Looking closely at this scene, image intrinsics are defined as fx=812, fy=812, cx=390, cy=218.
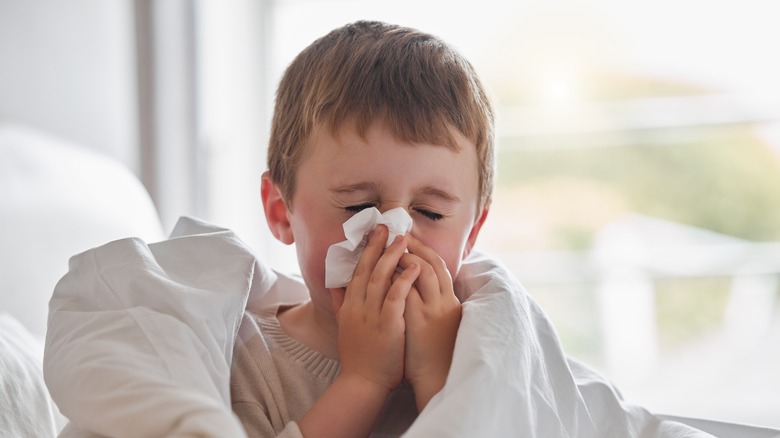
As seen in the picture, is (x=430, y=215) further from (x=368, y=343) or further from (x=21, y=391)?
(x=21, y=391)

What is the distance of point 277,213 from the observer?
1.05 metres

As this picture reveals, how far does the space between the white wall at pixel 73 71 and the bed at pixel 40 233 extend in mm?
65

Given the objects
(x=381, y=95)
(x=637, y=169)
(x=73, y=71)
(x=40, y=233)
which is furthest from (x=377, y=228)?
(x=637, y=169)

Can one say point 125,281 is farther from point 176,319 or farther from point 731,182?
point 731,182

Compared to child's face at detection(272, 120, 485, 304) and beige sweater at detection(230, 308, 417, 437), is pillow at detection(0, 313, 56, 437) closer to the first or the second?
beige sweater at detection(230, 308, 417, 437)

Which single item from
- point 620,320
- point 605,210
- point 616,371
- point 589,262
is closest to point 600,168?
point 605,210

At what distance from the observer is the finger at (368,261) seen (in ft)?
2.86

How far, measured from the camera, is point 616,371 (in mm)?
2918

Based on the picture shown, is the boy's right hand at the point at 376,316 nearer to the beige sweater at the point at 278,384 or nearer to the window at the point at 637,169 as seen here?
the beige sweater at the point at 278,384

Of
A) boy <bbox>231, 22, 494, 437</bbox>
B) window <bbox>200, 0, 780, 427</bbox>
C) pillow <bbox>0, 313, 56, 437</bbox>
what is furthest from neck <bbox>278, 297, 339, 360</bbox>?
window <bbox>200, 0, 780, 427</bbox>

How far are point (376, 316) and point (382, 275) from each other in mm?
44

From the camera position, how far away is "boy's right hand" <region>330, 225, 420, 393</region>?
845mm

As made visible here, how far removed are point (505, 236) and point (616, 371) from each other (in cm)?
63

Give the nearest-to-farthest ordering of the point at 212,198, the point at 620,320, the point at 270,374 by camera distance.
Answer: the point at 270,374, the point at 212,198, the point at 620,320
